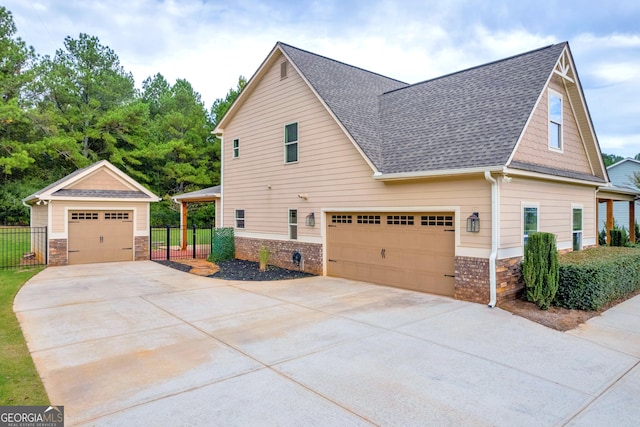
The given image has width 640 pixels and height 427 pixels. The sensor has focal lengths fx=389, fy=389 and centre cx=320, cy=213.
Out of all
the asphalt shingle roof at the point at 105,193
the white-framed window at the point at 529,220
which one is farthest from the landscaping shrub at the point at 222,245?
the white-framed window at the point at 529,220

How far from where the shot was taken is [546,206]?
993 cm

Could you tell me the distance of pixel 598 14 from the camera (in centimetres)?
1366

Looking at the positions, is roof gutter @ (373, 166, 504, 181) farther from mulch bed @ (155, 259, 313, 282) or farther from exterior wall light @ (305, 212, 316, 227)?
mulch bed @ (155, 259, 313, 282)

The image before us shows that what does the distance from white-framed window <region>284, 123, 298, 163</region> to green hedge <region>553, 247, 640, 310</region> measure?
326 inches

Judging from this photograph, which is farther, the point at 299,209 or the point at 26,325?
the point at 299,209

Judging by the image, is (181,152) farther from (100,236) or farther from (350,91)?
(350,91)

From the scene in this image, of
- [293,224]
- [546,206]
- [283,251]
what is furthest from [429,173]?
[283,251]

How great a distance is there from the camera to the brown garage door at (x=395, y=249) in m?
9.22

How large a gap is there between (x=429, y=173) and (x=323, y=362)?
5.39 m

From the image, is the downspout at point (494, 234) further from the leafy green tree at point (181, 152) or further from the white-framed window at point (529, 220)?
the leafy green tree at point (181, 152)

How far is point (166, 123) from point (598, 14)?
103ft

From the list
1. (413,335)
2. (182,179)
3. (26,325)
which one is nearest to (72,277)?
(26,325)

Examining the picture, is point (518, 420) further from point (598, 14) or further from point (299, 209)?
point (598, 14)

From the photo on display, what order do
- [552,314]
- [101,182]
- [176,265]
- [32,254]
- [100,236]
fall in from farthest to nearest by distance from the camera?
[32,254], [101,182], [100,236], [176,265], [552,314]
